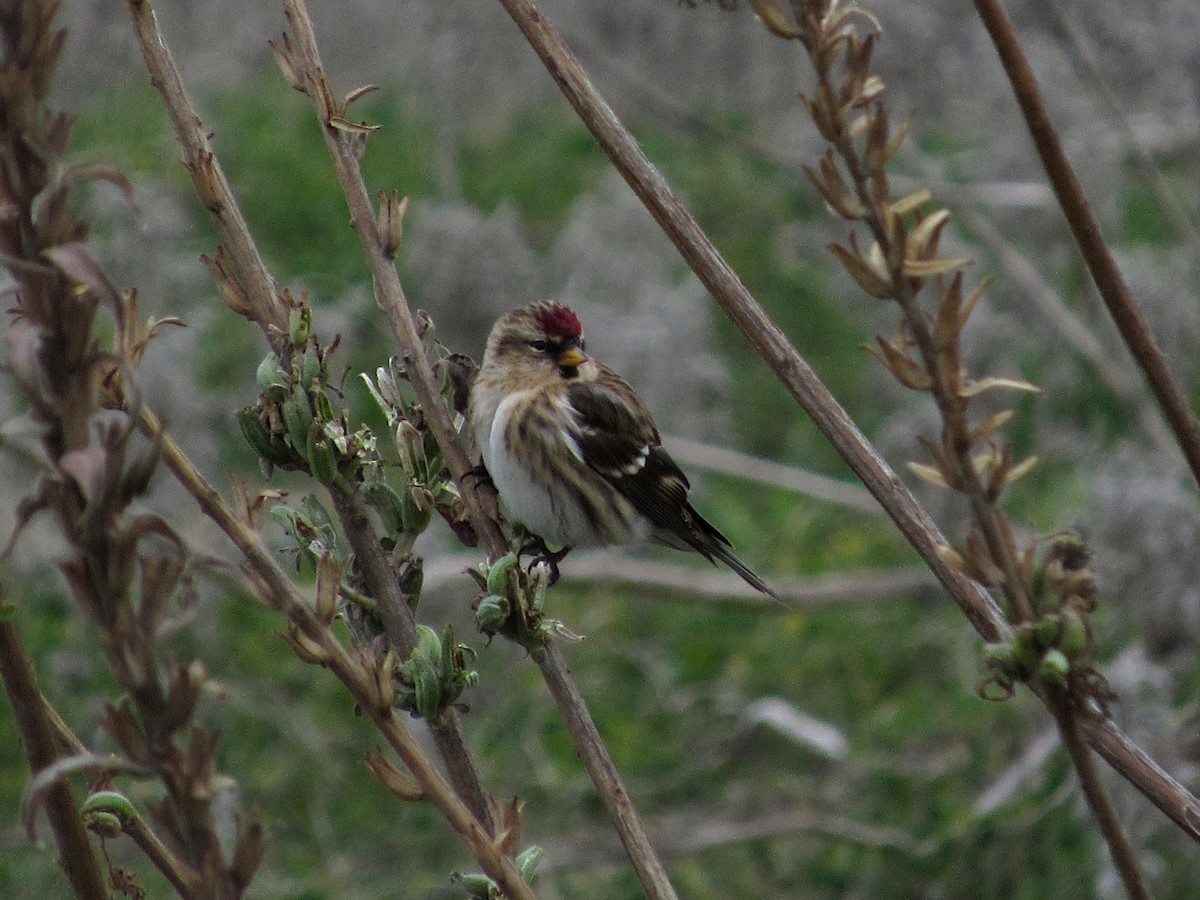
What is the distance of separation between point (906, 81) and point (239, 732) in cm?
522

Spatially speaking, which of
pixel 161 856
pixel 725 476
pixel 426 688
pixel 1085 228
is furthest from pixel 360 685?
pixel 725 476

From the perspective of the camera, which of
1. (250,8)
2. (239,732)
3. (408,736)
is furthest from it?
(250,8)

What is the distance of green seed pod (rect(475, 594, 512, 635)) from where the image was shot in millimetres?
1591

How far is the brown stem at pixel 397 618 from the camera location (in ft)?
4.77

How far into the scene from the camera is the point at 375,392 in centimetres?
189

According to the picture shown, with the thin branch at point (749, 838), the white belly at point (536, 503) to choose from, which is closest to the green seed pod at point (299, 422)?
the white belly at point (536, 503)

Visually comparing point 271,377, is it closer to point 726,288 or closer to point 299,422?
point 299,422

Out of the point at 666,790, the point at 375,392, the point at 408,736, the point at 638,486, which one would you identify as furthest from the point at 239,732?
the point at 408,736

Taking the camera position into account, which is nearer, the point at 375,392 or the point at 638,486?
the point at 375,392

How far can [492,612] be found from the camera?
5.25ft

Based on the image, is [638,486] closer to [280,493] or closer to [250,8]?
[280,493]

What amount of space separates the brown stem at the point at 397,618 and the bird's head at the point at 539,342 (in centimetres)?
220

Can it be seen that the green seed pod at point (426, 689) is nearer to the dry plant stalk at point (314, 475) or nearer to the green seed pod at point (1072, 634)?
the dry plant stalk at point (314, 475)

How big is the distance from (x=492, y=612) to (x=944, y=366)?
0.73 m
